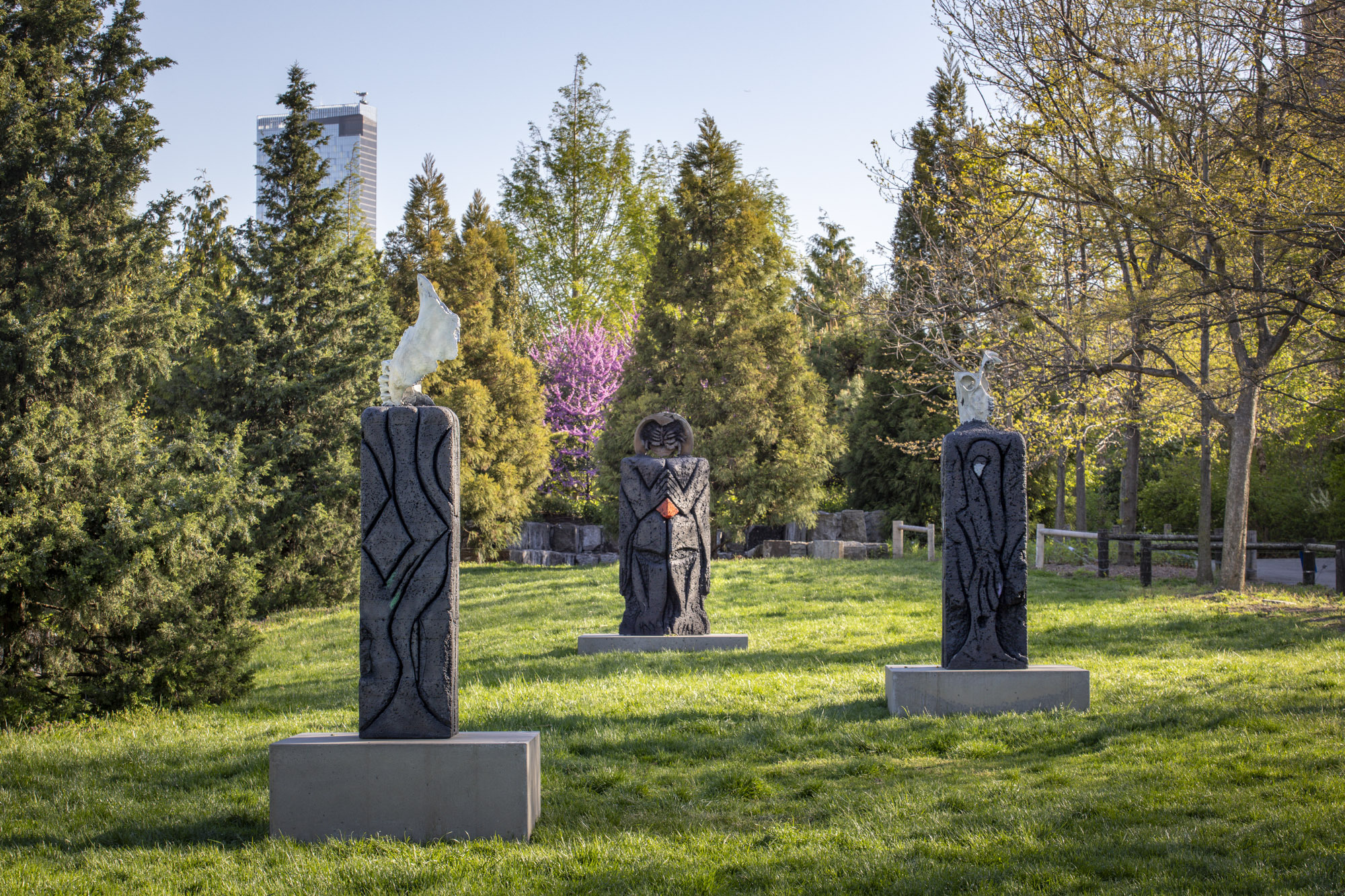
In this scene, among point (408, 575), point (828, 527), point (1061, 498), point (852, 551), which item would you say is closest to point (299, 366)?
point (852, 551)

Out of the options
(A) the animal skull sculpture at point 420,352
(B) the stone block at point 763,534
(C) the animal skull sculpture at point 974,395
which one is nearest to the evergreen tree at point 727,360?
Result: (B) the stone block at point 763,534

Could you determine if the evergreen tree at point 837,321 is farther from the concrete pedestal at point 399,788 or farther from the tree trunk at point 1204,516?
the concrete pedestal at point 399,788

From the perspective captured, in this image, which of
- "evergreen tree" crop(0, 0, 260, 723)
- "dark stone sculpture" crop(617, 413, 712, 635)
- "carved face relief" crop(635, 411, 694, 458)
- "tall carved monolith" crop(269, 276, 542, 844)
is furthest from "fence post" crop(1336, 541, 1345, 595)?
"evergreen tree" crop(0, 0, 260, 723)

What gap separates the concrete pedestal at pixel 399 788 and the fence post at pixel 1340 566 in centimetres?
1227

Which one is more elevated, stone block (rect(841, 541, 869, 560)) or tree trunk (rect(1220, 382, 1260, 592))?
tree trunk (rect(1220, 382, 1260, 592))

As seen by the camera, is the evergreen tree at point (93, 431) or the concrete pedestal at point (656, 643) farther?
the concrete pedestal at point (656, 643)

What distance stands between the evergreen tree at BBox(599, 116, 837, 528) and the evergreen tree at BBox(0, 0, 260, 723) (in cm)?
895

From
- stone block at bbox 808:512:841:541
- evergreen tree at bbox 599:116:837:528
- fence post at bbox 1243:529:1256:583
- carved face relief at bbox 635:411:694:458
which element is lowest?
fence post at bbox 1243:529:1256:583

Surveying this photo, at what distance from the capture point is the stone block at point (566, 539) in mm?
21844

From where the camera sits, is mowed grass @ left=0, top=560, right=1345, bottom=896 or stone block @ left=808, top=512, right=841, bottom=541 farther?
stone block @ left=808, top=512, right=841, bottom=541

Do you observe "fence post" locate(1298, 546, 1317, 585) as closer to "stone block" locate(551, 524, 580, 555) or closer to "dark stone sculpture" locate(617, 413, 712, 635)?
"dark stone sculpture" locate(617, 413, 712, 635)

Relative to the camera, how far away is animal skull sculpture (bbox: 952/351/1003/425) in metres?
6.96

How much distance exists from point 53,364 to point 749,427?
11.4 metres

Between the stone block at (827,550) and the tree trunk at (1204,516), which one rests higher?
the tree trunk at (1204,516)
